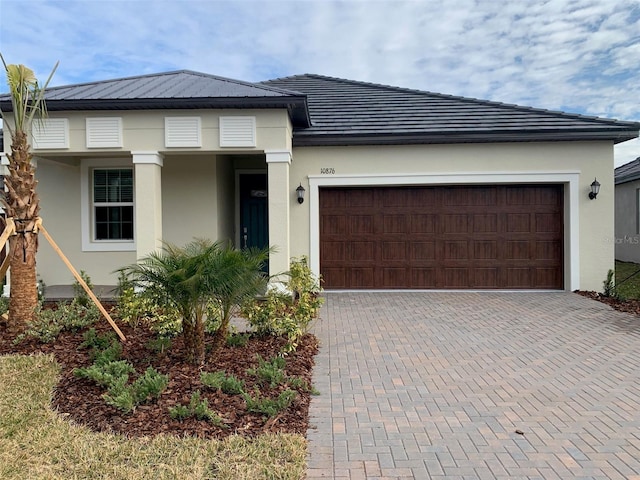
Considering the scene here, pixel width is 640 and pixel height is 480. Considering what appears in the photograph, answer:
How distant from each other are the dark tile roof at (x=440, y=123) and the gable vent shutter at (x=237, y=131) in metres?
1.69

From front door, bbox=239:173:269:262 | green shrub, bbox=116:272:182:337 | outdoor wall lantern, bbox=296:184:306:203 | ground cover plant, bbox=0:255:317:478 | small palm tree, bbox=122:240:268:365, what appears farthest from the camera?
front door, bbox=239:173:269:262

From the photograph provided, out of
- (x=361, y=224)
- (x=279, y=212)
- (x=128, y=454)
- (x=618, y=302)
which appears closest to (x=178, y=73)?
(x=279, y=212)

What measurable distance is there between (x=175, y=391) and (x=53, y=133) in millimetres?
6616

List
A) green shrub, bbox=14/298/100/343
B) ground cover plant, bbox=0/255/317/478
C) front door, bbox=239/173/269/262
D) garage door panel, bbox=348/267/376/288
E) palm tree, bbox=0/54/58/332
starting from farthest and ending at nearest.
Result: front door, bbox=239/173/269/262 < garage door panel, bbox=348/267/376/288 < palm tree, bbox=0/54/58/332 < green shrub, bbox=14/298/100/343 < ground cover plant, bbox=0/255/317/478

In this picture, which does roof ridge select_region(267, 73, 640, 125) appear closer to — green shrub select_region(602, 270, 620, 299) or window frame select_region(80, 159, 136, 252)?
green shrub select_region(602, 270, 620, 299)

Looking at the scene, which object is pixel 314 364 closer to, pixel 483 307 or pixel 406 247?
pixel 483 307

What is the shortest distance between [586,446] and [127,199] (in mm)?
9735

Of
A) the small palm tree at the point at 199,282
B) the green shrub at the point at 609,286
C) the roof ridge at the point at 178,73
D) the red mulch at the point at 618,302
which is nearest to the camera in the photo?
the small palm tree at the point at 199,282

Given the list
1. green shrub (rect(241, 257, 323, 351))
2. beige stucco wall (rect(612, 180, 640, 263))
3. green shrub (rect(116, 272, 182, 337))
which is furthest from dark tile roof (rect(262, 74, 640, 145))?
beige stucco wall (rect(612, 180, 640, 263))

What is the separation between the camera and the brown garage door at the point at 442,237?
32.0ft

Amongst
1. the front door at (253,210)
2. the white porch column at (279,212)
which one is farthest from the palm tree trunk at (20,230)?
the front door at (253,210)

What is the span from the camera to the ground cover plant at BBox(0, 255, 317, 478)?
3016 mm

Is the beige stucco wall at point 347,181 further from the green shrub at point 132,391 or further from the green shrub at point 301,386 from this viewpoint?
the green shrub at point 132,391

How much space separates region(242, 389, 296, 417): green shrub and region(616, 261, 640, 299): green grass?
28.5ft
